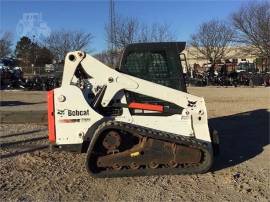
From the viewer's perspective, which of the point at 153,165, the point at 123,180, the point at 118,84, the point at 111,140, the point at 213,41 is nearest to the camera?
the point at 123,180

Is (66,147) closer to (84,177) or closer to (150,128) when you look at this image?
(84,177)

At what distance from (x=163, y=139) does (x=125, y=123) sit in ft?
2.11

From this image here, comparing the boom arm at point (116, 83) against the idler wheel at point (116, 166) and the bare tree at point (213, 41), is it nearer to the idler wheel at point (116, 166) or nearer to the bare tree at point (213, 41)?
the idler wheel at point (116, 166)

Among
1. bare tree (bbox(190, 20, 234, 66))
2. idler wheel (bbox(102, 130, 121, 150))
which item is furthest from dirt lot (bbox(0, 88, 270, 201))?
bare tree (bbox(190, 20, 234, 66))

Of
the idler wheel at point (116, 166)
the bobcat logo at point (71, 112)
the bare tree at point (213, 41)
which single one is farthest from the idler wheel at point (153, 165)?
the bare tree at point (213, 41)

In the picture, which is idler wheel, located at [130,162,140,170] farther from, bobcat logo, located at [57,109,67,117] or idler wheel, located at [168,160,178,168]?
bobcat logo, located at [57,109,67,117]

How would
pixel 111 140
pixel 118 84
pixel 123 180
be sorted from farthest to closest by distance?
pixel 118 84, pixel 111 140, pixel 123 180

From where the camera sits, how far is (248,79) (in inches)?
1564

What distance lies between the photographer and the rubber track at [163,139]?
7520mm

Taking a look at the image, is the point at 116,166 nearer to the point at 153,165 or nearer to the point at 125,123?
the point at 153,165

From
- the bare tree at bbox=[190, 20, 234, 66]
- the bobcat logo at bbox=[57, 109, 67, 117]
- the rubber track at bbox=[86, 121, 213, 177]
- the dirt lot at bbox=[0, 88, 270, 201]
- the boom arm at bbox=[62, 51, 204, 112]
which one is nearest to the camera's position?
the dirt lot at bbox=[0, 88, 270, 201]

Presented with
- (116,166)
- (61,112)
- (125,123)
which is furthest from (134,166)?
(61,112)

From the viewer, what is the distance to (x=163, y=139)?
24.9 ft

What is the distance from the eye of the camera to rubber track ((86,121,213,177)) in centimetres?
752
